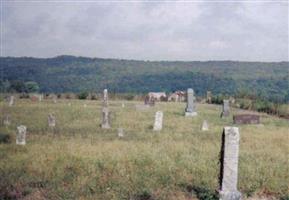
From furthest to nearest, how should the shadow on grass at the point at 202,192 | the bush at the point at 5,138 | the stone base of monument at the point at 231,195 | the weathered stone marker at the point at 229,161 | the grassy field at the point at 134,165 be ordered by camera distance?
the bush at the point at 5,138
the grassy field at the point at 134,165
the shadow on grass at the point at 202,192
the weathered stone marker at the point at 229,161
the stone base of monument at the point at 231,195

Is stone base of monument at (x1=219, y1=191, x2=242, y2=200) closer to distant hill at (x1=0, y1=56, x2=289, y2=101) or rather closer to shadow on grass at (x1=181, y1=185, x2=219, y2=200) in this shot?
shadow on grass at (x1=181, y1=185, x2=219, y2=200)

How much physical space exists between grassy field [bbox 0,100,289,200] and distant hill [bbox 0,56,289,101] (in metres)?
84.2

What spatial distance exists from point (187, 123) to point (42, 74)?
5400 inches

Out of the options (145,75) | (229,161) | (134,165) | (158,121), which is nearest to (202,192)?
(229,161)

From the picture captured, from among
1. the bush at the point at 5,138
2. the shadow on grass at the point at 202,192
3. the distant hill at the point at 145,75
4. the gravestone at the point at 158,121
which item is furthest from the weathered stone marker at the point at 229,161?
the distant hill at the point at 145,75

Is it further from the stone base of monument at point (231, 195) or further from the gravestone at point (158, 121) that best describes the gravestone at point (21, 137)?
the stone base of monument at point (231, 195)

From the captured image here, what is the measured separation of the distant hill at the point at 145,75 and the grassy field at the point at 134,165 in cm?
8417

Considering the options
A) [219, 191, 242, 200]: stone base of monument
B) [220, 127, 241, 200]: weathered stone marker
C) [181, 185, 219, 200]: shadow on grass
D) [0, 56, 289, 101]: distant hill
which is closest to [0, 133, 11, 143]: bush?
[181, 185, 219, 200]: shadow on grass

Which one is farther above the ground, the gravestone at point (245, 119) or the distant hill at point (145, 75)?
the gravestone at point (245, 119)

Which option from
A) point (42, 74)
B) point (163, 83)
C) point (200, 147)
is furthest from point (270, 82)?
point (200, 147)

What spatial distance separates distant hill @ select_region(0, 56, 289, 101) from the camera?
401 feet

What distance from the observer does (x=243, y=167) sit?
50.6ft

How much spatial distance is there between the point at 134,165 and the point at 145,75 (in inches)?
5482

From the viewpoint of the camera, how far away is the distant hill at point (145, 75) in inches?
4818
